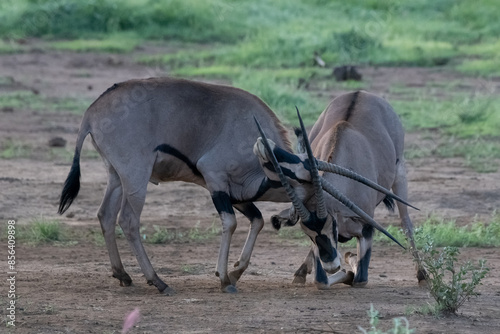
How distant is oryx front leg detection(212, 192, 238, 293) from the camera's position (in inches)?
296

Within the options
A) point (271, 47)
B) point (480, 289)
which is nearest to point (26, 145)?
point (480, 289)

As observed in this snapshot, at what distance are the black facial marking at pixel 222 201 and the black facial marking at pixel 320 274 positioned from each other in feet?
2.58

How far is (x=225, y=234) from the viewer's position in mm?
7652

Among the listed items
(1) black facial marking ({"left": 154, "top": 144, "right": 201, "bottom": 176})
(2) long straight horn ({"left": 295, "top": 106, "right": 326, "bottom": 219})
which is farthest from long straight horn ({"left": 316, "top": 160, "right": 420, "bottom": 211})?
(1) black facial marking ({"left": 154, "top": 144, "right": 201, "bottom": 176})

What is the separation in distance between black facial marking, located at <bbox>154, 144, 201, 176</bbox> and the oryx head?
0.61 meters

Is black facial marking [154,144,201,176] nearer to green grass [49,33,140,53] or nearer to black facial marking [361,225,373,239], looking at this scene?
black facial marking [361,225,373,239]

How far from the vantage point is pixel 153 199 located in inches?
451

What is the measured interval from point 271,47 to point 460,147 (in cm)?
906

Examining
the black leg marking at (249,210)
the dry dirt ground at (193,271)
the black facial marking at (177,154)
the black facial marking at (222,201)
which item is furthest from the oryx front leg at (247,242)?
the black facial marking at (177,154)

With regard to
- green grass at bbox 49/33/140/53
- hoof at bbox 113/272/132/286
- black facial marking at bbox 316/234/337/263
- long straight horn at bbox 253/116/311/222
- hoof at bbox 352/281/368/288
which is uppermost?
long straight horn at bbox 253/116/311/222

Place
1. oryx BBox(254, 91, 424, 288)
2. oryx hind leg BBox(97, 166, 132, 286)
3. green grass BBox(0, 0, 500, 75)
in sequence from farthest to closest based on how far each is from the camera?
1. green grass BBox(0, 0, 500, 75)
2. oryx hind leg BBox(97, 166, 132, 286)
3. oryx BBox(254, 91, 424, 288)

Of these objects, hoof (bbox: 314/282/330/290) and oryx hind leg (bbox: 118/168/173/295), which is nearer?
hoof (bbox: 314/282/330/290)

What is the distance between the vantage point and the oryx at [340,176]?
286 inches

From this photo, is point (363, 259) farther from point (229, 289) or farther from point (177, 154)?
point (177, 154)
